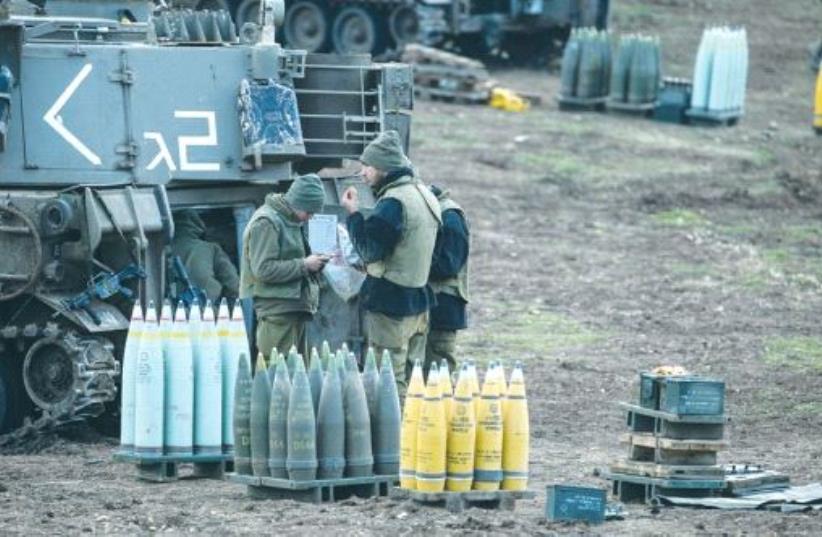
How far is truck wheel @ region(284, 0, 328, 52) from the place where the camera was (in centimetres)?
3875

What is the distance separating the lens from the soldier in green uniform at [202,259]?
59.6ft

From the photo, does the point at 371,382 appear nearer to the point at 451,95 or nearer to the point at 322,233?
the point at 322,233

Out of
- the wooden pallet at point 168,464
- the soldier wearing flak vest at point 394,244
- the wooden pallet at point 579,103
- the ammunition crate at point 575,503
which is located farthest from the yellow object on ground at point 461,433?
the wooden pallet at point 579,103

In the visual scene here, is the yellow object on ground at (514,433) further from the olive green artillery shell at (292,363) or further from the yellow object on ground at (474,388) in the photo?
the olive green artillery shell at (292,363)

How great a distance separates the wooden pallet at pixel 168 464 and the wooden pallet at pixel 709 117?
77.3 feet

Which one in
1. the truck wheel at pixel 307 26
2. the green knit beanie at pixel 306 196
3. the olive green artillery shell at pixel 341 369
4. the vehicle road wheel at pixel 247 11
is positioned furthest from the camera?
the truck wheel at pixel 307 26

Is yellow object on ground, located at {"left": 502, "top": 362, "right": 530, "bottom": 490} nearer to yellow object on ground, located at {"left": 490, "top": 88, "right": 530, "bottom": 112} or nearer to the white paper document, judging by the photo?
the white paper document

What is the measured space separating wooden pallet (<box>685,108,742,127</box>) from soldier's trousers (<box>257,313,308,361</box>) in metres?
22.3

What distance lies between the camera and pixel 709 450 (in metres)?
14.7

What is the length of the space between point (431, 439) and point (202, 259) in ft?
15.8

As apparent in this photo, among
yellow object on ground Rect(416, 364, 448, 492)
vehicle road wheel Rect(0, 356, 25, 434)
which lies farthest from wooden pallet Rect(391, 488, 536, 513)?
vehicle road wheel Rect(0, 356, 25, 434)

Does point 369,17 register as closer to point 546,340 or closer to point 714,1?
point 714,1

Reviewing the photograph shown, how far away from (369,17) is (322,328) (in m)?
21.0

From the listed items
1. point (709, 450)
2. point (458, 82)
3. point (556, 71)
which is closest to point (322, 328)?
point (709, 450)
